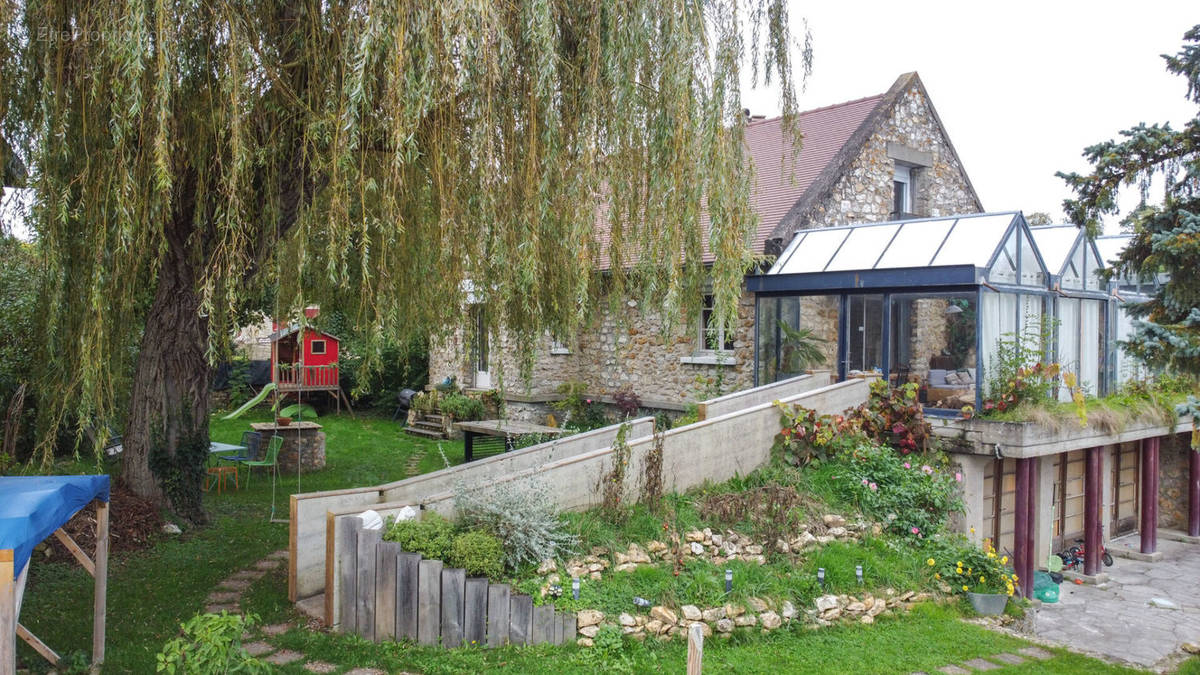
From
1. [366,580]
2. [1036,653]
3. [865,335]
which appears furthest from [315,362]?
[1036,653]

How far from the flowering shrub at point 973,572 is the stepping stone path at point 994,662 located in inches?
34.3

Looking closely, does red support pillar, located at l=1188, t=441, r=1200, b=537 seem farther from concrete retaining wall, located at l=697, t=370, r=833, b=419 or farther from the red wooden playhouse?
the red wooden playhouse

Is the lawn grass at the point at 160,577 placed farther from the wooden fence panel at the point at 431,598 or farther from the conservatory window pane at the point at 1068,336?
the conservatory window pane at the point at 1068,336

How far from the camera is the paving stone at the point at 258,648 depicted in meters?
5.25

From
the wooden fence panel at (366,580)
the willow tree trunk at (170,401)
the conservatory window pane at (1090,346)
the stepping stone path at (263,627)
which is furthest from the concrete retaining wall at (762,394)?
the willow tree trunk at (170,401)

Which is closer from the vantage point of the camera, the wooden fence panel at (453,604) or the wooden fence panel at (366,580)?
the wooden fence panel at (453,604)

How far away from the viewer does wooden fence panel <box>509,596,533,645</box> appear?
5352 mm

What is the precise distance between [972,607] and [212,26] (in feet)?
25.0

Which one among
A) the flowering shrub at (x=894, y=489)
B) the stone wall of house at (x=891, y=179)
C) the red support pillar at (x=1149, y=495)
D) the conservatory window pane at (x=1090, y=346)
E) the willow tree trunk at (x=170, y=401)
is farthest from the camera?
the stone wall of house at (x=891, y=179)

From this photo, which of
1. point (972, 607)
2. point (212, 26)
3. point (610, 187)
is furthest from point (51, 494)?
point (972, 607)

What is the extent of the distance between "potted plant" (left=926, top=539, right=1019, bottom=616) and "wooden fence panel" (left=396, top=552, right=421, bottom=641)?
4626 millimetres

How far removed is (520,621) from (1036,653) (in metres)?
4.12

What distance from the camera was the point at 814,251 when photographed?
11.4 metres

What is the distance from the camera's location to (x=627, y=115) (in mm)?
6270
